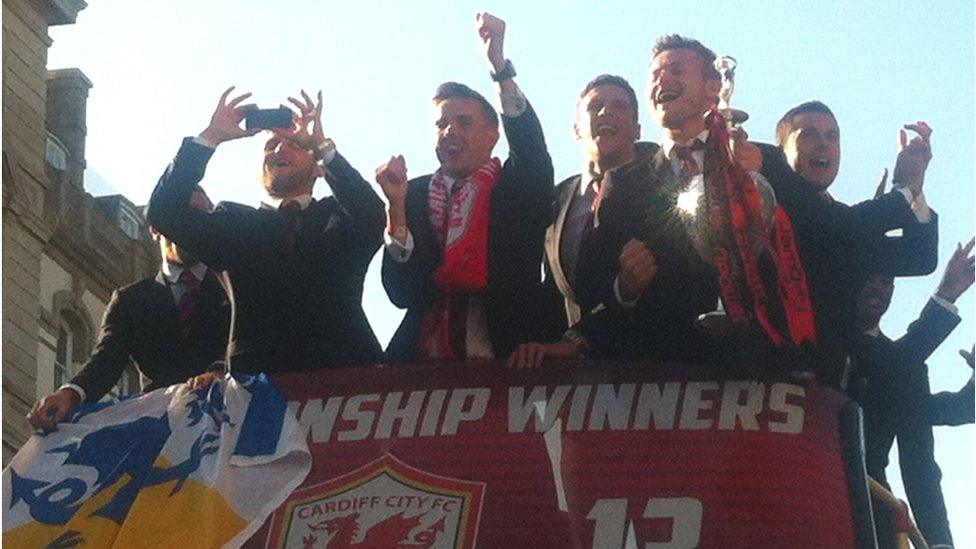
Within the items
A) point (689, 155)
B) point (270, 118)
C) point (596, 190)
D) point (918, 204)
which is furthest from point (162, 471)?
point (918, 204)

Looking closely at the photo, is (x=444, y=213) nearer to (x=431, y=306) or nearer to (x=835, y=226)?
(x=431, y=306)

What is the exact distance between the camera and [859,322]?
11.0 meters

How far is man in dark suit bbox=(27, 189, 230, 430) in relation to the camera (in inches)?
452

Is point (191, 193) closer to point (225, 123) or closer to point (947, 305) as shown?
point (225, 123)

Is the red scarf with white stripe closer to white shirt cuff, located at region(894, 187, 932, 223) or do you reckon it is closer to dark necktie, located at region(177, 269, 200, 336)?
white shirt cuff, located at region(894, 187, 932, 223)

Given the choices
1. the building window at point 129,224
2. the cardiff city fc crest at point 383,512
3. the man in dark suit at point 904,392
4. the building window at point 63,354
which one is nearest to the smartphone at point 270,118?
the cardiff city fc crest at point 383,512

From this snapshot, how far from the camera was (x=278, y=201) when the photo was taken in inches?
454

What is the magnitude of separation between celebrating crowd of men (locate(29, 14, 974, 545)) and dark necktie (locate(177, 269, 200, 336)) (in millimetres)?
159

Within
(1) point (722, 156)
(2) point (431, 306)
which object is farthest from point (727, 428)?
(2) point (431, 306)

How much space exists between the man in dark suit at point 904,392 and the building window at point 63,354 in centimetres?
1548

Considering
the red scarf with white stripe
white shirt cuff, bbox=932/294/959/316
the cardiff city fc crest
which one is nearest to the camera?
the cardiff city fc crest

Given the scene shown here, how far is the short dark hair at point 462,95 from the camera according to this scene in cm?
1119

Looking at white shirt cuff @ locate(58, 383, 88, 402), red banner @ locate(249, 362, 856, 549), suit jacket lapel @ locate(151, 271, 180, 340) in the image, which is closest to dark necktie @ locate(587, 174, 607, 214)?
red banner @ locate(249, 362, 856, 549)

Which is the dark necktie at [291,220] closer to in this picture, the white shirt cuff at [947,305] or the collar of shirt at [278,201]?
the collar of shirt at [278,201]
